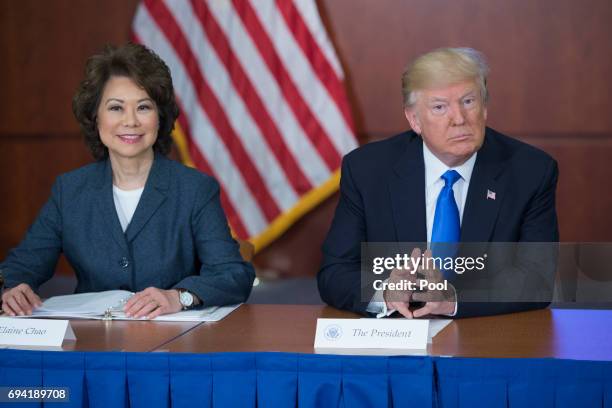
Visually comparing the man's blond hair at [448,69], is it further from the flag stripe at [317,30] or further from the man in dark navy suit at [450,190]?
the flag stripe at [317,30]

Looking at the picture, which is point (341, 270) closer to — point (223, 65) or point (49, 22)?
point (223, 65)

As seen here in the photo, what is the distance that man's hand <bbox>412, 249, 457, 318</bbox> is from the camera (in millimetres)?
2244

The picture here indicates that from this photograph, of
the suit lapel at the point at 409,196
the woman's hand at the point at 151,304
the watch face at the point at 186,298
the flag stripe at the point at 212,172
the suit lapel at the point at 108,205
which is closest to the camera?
the woman's hand at the point at 151,304

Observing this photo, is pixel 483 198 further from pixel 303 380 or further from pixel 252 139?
pixel 252 139

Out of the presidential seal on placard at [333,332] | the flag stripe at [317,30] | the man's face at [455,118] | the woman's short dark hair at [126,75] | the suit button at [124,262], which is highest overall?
the flag stripe at [317,30]

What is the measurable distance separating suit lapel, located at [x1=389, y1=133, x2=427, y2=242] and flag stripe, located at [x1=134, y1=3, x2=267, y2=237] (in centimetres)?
208

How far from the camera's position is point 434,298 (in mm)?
2254

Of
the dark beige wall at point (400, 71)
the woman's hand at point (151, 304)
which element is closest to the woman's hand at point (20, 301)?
the woman's hand at point (151, 304)

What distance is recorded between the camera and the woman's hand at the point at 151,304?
235 centimetres

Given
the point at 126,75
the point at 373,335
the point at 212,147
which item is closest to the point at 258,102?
the point at 212,147

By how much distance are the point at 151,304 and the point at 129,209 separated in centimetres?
51

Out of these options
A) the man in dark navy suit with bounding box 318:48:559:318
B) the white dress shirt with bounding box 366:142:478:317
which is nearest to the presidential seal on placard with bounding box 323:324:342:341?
the man in dark navy suit with bounding box 318:48:559:318

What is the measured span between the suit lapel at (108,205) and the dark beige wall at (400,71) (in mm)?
2235

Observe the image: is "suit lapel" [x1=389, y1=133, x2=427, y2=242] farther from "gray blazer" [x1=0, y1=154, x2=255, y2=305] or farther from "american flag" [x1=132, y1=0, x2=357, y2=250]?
"american flag" [x1=132, y1=0, x2=357, y2=250]
